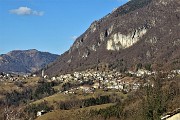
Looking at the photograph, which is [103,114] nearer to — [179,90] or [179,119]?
[179,90]

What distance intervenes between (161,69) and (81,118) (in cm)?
1908

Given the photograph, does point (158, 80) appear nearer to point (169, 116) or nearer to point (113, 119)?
point (169, 116)

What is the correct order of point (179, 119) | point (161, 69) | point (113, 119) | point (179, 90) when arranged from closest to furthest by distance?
point (179, 119)
point (161, 69)
point (179, 90)
point (113, 119)

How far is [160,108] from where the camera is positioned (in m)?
69.9

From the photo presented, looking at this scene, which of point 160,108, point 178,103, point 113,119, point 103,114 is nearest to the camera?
point 160,108

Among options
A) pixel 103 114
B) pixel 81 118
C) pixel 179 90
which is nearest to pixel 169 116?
pixel 81 118

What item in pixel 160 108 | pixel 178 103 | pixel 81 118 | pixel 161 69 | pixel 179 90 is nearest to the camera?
pixel 160 108

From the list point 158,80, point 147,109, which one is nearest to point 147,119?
point 147,109

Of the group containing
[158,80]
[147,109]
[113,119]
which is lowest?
[113,119]

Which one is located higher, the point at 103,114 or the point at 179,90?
the point at 179,90

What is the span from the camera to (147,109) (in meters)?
72.6

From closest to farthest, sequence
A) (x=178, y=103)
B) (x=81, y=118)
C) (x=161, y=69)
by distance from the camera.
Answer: (x=161, y=69) < (x=81, y=118) < (x=178, y=103)

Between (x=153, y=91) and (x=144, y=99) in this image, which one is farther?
(x=144, y=99)

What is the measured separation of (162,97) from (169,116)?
21.3 metres
